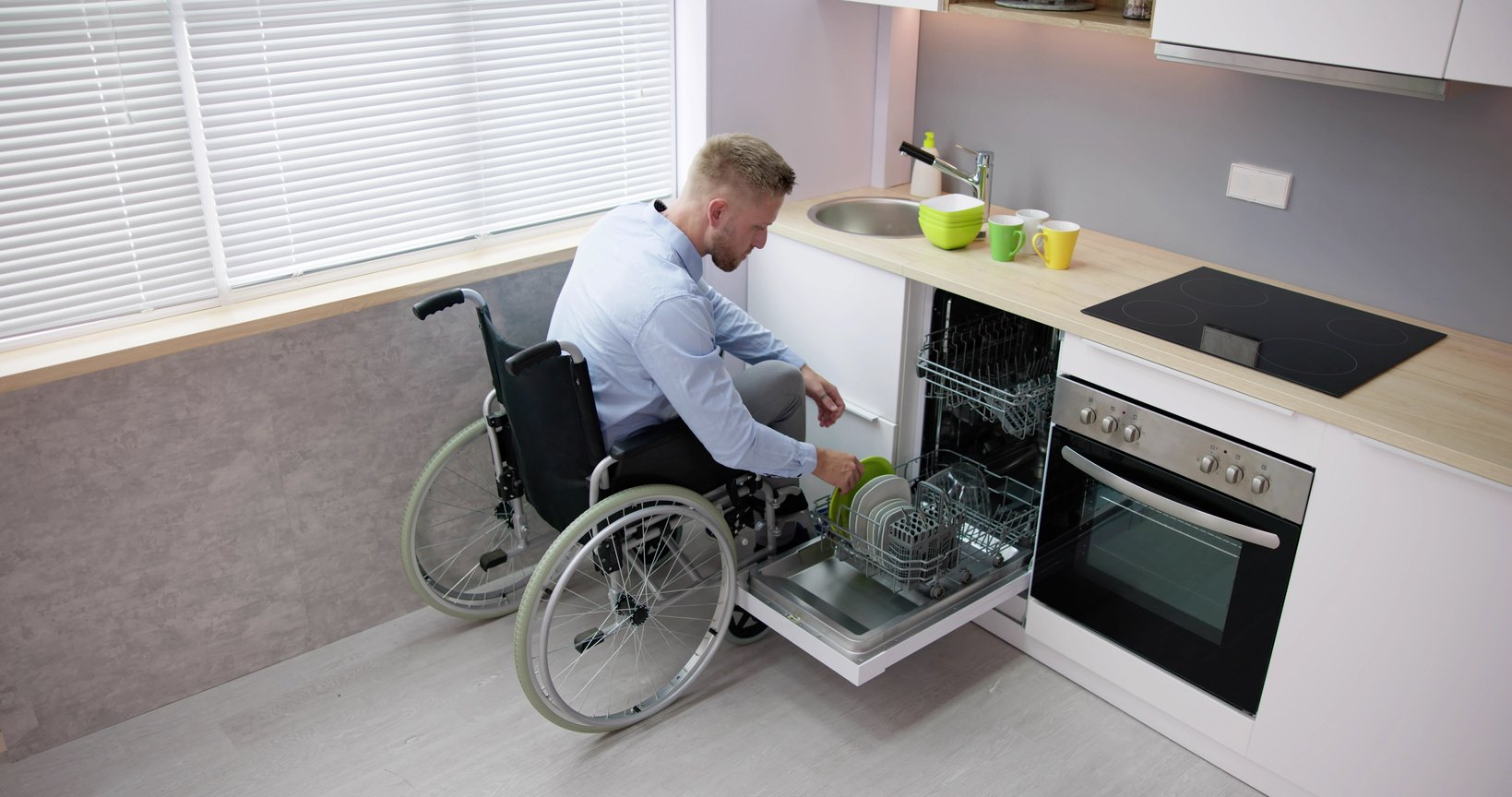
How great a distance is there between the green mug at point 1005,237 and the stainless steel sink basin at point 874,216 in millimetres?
478

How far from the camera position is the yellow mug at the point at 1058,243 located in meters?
2.63

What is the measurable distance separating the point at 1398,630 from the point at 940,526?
888 millimetres

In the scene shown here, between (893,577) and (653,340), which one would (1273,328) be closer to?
(893,577)

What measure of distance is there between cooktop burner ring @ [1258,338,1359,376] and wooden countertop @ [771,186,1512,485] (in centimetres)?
7

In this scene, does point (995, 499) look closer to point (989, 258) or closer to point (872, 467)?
point (872, 467)

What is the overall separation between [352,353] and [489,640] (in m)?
0.77

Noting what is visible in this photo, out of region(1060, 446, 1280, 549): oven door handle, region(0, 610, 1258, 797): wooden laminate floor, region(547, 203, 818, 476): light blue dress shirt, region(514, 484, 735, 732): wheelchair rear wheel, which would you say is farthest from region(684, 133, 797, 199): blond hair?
region(0, 610, 1258, 797): wooden laminate floor

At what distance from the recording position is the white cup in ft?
9.25

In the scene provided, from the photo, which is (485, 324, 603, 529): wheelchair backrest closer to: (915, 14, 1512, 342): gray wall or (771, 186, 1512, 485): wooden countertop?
(771, 186, 1512, 485): wooden countertop

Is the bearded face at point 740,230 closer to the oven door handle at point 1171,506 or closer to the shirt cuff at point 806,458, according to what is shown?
the shirt cuff at point 806,458

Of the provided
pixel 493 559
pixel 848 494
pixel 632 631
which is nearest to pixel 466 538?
pixel 493 559

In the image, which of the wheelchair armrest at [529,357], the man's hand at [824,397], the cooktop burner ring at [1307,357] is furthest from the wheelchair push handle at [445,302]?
the cooktop burner ring at [1307,357]

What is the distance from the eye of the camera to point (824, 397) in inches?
110

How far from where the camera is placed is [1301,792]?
2314 mm
